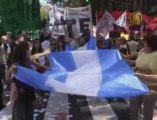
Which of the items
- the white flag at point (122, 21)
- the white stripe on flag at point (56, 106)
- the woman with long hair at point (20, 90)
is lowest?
the white stripe on flag at point (56, 106)

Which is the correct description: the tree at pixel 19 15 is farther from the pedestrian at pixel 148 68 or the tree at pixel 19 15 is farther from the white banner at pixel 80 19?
the pedestrian at pixel 148 68

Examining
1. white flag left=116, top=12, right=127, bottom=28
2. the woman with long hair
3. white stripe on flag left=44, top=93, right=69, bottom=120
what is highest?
the woman with long hair

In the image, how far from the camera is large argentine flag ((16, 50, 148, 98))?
295 inches

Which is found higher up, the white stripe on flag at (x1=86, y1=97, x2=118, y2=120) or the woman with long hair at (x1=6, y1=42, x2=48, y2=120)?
the woman with long hair at (x1=6, y1=42, x2=48, y2=120)

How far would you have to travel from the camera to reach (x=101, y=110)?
11.8m

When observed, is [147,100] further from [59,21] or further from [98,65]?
[59,21]

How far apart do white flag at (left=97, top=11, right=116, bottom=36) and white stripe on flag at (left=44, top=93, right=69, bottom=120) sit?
7.67 m

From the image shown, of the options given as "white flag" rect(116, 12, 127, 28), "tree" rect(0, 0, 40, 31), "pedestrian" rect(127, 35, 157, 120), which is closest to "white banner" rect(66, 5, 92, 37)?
"white flag" rect(116, 12, 127, 28)

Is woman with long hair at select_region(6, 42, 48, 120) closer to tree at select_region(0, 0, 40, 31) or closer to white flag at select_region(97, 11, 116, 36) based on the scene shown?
tree at select_region(0, 0, 40, 31)

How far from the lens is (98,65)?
8477 millimetres

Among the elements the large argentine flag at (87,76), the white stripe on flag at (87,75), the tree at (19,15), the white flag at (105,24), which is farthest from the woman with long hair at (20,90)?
the white flag at (105,24)

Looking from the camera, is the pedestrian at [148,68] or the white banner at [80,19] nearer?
the pedestrian at [148,68]

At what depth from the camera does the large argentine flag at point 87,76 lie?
7.50 metres

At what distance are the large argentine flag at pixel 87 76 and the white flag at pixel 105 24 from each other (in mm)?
13290
